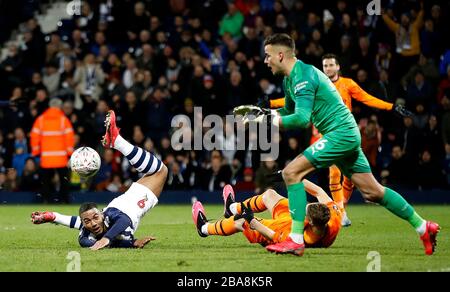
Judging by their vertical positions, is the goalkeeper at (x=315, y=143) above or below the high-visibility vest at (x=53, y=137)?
above

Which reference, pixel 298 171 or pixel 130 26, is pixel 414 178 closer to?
pixel 130 26

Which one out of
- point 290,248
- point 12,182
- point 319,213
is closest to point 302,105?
point 319,213

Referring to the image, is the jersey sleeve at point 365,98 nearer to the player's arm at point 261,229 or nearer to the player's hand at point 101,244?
the player's arm at point 261,229

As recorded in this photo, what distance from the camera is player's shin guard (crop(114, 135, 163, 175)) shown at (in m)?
11.5

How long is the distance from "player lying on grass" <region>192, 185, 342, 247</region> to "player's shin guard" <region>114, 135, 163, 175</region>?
2.31ft

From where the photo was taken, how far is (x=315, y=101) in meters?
10.1

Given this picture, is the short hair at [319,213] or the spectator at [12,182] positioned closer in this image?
the short hair at [319,213]

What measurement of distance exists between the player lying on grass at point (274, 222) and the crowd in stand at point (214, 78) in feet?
22.4

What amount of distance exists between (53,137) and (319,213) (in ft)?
31.9

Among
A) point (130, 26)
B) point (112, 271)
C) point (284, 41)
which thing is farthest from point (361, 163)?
point (130, 26)

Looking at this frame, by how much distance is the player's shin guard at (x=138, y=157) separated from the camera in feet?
37.7

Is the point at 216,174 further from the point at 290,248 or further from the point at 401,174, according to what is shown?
the point at 290,248

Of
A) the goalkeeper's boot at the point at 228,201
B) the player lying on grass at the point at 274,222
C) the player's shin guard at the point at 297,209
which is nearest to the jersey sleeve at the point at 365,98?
the player lying on grass at the point at 274,222

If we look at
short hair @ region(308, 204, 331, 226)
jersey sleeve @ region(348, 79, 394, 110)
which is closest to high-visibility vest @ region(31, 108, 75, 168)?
jersey sleeve @ region(348, 79, 394, 110)
